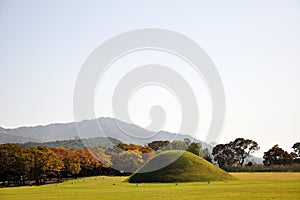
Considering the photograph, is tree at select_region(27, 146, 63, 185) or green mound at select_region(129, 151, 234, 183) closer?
green mound at select_region(129, 151, 234, 183)

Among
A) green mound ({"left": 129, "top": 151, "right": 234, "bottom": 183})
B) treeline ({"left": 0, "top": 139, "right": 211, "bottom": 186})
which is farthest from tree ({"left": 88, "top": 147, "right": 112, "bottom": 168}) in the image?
green mound ({"left": 129, "top": 151, "right": 234, "bottom": 183})

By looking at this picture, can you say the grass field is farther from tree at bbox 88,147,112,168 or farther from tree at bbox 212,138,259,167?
tree at bbox 212,138,259,167

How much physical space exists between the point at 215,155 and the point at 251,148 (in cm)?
1333

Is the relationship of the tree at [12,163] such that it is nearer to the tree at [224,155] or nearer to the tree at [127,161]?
the tree at [127,161]

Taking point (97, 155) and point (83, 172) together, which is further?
point (97, 155)

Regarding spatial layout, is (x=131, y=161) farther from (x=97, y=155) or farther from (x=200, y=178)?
(x=200, y=178)

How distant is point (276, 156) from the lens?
425 feet

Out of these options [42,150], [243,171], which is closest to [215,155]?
[243,171]

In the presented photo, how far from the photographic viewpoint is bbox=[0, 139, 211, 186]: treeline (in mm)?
76000

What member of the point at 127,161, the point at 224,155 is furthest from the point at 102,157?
the point at 224,155

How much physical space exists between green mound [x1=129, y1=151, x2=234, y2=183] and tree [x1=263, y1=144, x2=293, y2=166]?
173 feet

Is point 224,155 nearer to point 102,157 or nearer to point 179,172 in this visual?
point 102,157

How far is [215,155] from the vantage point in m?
148

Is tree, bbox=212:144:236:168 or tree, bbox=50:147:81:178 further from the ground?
tree, bbox=212:144:236:168
